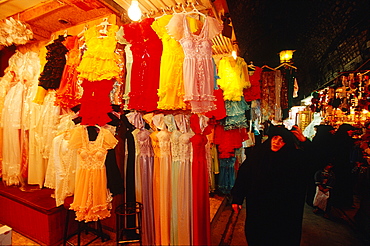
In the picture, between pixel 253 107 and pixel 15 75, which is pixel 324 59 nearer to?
pixel 253 107

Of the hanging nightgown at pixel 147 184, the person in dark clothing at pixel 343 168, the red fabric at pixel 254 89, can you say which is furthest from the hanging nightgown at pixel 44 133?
the person in dark clothing at pixel 343 168

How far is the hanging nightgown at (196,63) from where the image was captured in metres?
2.22

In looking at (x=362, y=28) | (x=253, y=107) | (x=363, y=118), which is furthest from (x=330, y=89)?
(x=253, y=107)

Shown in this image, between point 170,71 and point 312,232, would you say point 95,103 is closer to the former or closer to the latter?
point 170,71

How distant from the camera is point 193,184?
2555 mm

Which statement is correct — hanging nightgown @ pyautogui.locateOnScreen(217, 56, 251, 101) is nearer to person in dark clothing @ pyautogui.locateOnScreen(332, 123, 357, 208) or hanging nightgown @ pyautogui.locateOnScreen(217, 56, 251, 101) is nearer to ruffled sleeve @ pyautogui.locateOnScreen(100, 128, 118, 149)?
ruffled sleeve @ pyautogui.locateOnScreen(100, 128, 118, 149)

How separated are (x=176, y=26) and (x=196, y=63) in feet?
1.58

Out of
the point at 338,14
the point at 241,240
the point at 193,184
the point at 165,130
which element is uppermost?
the point at 338,14

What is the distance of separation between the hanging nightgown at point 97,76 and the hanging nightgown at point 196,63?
2.94 ft

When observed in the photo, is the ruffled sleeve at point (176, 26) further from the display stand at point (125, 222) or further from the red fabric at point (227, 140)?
the red fabric at point (227, 140)

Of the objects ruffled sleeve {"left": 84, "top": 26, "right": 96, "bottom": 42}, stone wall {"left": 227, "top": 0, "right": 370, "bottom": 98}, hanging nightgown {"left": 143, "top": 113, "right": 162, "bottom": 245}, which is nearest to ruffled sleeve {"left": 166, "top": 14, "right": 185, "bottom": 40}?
ruffled sleeve {"left": 84, "top": 26, "right": 96, "bottom": 42}

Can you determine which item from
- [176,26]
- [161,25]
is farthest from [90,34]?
[176,26]

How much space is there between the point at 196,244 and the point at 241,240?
141 cm

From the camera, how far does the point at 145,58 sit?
2488mm
